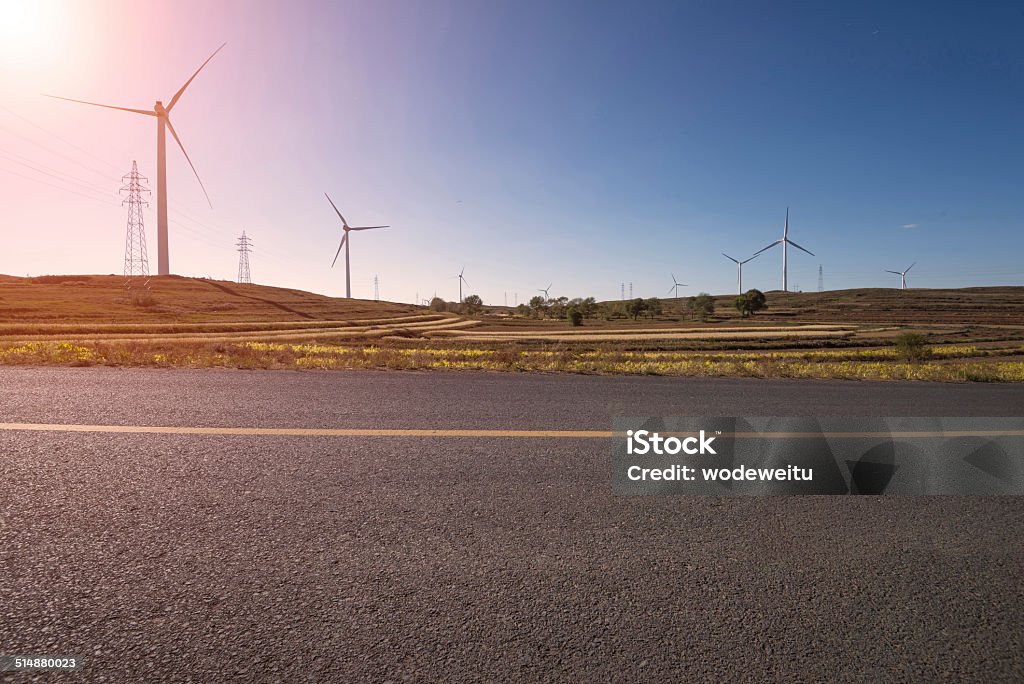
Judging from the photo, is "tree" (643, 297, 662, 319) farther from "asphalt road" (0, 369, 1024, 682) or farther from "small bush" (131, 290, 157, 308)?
"asphalt road" (0, 369, 1024, 682)

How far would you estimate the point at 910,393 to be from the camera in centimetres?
800

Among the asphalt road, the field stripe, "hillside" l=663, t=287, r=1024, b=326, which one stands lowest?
the asphalt road

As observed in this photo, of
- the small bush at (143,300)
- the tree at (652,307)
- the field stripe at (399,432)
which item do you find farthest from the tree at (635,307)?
the field stripe at (399,432)

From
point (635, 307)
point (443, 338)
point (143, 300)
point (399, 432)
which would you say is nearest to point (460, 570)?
point (399, 432)

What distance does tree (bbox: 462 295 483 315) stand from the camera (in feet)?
486

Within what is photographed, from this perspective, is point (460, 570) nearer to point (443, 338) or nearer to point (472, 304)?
point (443, 338)

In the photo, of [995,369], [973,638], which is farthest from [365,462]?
[995,369]

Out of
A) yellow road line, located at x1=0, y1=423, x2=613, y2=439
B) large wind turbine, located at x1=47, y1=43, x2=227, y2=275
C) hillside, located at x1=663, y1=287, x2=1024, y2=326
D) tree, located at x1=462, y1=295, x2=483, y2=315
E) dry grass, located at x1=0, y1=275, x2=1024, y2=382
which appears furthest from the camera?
tree, located at x1=462, y1=295, x2=483, y2=315

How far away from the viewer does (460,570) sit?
106 inches

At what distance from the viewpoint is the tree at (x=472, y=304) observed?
148125 mm

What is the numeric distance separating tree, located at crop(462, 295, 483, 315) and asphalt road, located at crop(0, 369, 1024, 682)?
142 meters

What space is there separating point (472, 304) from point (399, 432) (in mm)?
148569

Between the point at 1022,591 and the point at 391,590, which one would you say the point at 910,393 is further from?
the point at 391,590

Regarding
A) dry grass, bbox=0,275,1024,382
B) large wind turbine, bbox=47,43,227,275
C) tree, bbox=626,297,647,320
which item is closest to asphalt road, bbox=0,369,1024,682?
dry grass, bbox=0,275,1024,382
